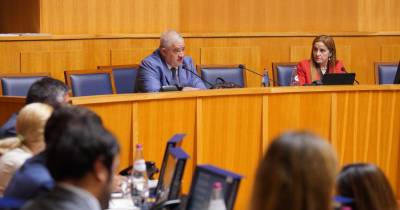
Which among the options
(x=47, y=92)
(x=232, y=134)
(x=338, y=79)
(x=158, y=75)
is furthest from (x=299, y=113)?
(x=47, y=92)

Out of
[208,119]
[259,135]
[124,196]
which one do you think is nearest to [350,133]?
[259,135]

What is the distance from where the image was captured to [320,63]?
8.71 m

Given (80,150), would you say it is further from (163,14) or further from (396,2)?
(396,2)

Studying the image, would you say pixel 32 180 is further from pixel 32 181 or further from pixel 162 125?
pixel 162 125

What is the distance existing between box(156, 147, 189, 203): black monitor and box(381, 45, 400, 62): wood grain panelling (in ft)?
25.7

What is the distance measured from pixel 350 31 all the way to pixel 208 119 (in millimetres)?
5767

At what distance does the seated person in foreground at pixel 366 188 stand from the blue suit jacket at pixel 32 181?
1121 millimetres

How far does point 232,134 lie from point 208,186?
2.98m

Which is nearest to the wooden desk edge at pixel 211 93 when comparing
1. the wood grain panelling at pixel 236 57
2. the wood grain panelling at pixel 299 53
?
the wood grain panelling at pixel 236 57

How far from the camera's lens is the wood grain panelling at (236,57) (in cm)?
1069

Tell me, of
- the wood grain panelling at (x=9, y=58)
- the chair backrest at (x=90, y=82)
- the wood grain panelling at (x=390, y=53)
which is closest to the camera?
the chair backrest at (x=90, y=82)

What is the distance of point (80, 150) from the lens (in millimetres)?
2930

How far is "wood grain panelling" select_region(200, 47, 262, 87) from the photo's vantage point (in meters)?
10.7

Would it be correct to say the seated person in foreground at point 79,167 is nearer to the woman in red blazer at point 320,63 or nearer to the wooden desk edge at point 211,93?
the wooden desk edge at point 211,93
